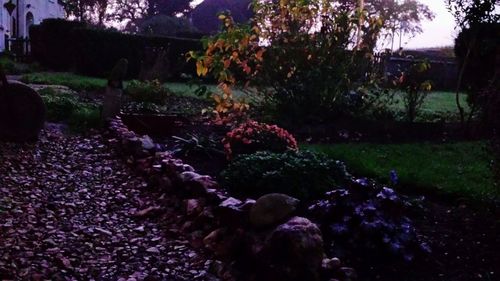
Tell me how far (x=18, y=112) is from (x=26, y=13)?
75.1ft

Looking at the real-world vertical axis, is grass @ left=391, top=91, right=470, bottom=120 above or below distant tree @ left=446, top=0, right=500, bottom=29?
below

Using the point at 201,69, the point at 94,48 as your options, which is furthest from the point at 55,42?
the point at 201,69

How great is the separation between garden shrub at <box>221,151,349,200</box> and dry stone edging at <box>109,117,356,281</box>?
35cm

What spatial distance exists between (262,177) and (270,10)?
163 inches

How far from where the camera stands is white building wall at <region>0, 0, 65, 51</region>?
22094 mm

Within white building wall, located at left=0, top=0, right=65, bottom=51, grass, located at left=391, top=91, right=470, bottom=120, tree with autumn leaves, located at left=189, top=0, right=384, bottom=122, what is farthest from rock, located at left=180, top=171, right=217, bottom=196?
white building wall, located at left=0, top=0, right=65, bottom=51

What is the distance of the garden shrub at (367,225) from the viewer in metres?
3.43

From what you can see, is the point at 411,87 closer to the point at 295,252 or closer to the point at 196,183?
the point at 196,183

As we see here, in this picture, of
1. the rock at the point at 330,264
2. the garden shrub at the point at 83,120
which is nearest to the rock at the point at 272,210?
the rock at the point at 330,264

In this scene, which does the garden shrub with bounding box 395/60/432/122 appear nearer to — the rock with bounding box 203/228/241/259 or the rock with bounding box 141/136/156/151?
the rock with bounding box 141/136/156/151

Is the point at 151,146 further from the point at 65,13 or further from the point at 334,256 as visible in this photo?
the point at 65,13

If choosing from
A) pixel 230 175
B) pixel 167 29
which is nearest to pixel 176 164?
pixel 230 175

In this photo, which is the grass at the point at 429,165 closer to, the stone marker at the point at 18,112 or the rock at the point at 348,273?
the rock at the point at 348,273

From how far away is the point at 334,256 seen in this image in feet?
11.1
